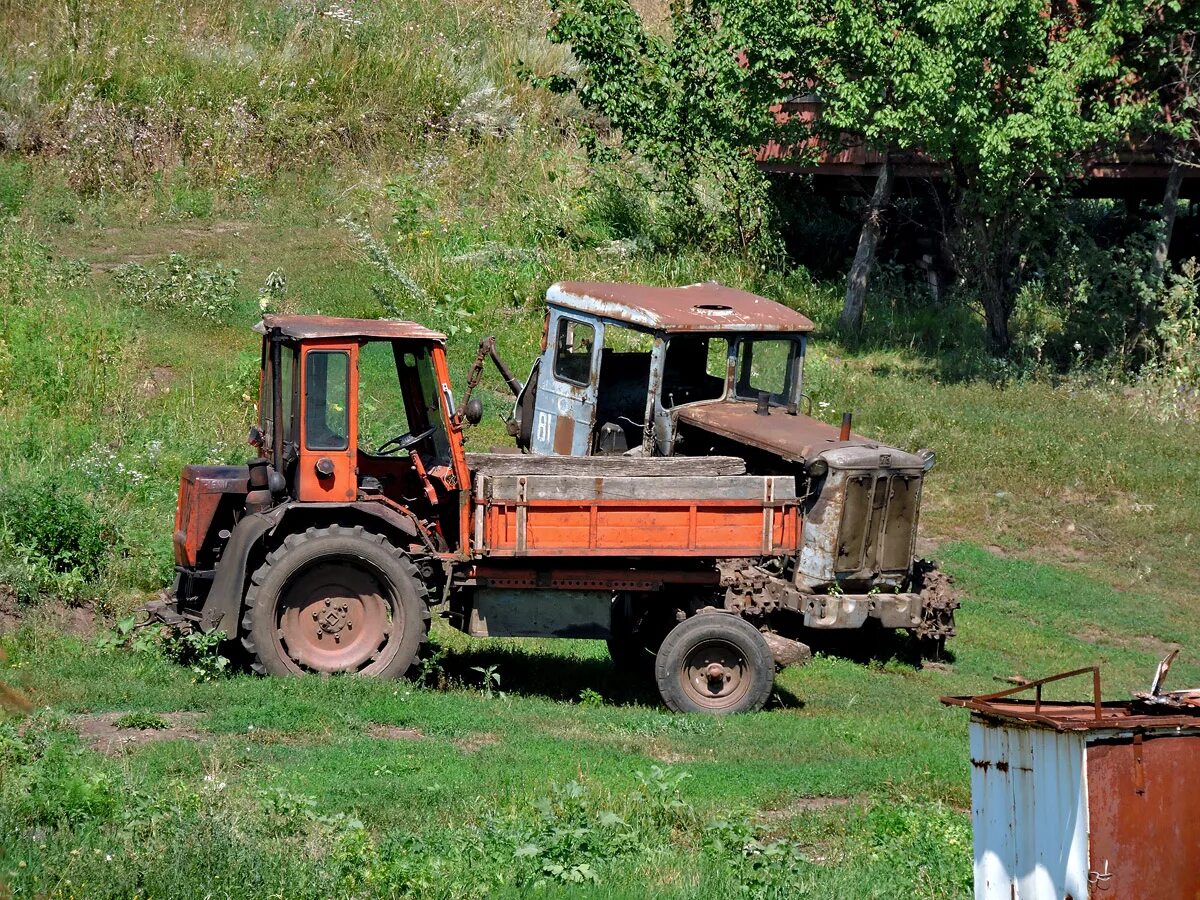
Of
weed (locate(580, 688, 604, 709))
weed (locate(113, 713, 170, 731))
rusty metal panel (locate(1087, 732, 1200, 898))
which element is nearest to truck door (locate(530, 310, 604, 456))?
weed (locate(580, 688, 604, 709))

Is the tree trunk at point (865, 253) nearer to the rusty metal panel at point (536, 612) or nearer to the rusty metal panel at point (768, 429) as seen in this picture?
the rusty metal panel at point (768, 429)

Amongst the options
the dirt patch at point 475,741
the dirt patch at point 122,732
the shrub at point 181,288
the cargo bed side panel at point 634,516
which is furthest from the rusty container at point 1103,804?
the shrub at point 181,288

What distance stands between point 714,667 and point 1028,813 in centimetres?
395

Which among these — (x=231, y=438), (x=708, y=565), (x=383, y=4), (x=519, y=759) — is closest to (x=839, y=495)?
(x=708, y=565)

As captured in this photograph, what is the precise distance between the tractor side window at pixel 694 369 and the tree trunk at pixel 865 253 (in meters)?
9.93

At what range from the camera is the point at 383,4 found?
93.5ft

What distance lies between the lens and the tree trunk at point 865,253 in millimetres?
22344

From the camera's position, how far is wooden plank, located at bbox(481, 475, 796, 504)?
10.0m

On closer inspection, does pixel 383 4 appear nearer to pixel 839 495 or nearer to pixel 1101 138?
pixel 1101 138

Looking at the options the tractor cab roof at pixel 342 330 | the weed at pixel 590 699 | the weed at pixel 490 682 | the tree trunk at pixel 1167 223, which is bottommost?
the weed at pixel 590 699

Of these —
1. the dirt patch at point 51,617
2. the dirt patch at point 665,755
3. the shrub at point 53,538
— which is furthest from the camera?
the shrub at point 53,538

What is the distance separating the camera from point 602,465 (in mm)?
10789

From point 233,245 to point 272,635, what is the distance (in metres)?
13.1

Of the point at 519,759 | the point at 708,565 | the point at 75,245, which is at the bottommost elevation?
the point at 519,759
